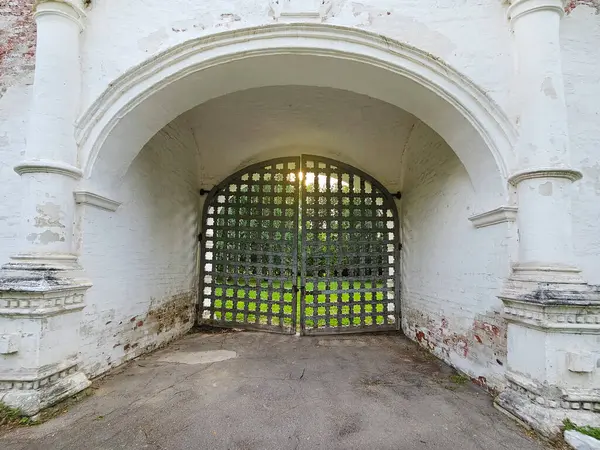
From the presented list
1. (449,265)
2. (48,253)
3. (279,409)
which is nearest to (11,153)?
(48,253)

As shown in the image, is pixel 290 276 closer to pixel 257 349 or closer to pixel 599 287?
pixel 257 349

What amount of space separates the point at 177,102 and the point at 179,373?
2460mm

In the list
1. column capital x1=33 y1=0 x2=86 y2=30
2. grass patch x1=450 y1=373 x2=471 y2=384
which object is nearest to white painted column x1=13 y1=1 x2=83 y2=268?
column capital x1=33 y1=0 x2=86 y2=30

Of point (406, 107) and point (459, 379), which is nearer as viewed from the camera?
point (459, 379)

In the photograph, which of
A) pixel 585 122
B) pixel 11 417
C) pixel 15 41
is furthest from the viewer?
pixel 15 41

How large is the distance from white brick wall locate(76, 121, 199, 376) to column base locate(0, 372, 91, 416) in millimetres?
333

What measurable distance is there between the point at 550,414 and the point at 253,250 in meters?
3.83

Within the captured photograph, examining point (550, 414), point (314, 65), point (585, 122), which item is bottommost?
point (550, 414)

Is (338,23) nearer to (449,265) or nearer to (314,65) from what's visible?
(314,65)

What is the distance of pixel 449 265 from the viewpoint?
11.5 feet

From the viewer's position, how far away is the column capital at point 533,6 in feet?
8.19

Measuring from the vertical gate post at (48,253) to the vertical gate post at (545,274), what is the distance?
3148mm

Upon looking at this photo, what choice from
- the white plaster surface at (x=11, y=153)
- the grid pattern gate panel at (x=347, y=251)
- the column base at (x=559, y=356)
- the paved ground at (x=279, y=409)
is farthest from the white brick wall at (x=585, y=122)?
the white plaster surface at (x=11, y=153)

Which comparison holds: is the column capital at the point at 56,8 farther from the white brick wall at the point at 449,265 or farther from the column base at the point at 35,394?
the white brick wall at the point at 449,265
